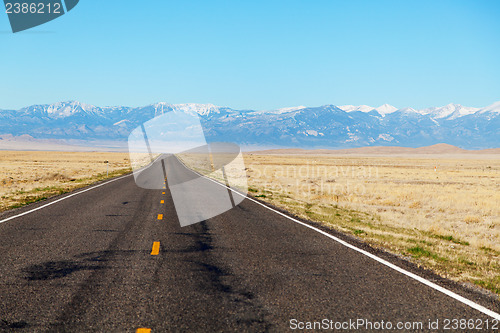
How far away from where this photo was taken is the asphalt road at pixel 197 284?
463 centimetres

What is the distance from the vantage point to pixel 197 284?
5828 mm

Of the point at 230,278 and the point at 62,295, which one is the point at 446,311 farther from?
the point at 62,295

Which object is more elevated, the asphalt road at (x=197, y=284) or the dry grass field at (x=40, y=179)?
the asphalt road at (x=197, y=284)

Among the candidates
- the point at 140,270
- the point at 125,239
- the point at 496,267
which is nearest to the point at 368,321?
the point at 140,270

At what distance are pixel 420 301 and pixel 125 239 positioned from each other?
247 inches

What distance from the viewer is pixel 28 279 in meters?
5.91
